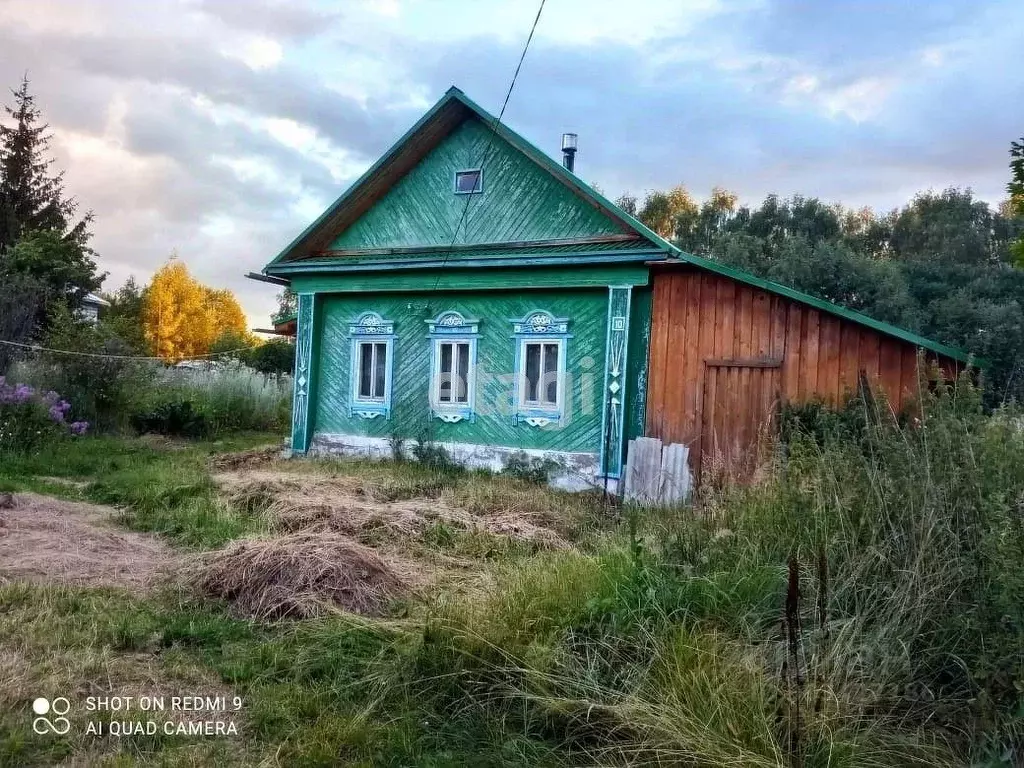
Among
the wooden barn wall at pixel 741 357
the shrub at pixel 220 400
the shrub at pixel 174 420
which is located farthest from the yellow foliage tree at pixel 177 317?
the wooden barn wall at pixel 741 357

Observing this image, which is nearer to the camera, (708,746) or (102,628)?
(708,746)

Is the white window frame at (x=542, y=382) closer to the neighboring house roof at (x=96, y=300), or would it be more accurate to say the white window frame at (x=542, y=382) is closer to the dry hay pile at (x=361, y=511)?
the dry hay pile at (x=361, y=511)

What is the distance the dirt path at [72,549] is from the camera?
519 centimetres

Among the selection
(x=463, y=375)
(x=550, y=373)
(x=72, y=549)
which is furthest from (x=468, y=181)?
(x=72, y=549)

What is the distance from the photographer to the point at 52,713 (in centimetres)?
320

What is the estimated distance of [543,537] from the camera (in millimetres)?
6598

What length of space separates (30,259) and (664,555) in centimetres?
2519

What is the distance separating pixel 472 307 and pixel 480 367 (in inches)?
35.8

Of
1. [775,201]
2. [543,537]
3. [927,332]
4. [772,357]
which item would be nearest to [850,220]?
[775,201]

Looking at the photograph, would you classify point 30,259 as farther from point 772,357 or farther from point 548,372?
point 772,357

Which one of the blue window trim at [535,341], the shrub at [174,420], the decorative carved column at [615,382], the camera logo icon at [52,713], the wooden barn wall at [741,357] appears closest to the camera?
the camera logo icon at [52,713]

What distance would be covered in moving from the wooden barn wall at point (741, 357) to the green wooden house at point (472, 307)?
345 mm

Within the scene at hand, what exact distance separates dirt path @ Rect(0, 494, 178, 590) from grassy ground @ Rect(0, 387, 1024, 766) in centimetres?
42

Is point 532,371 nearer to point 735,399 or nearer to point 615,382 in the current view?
point 615,382
